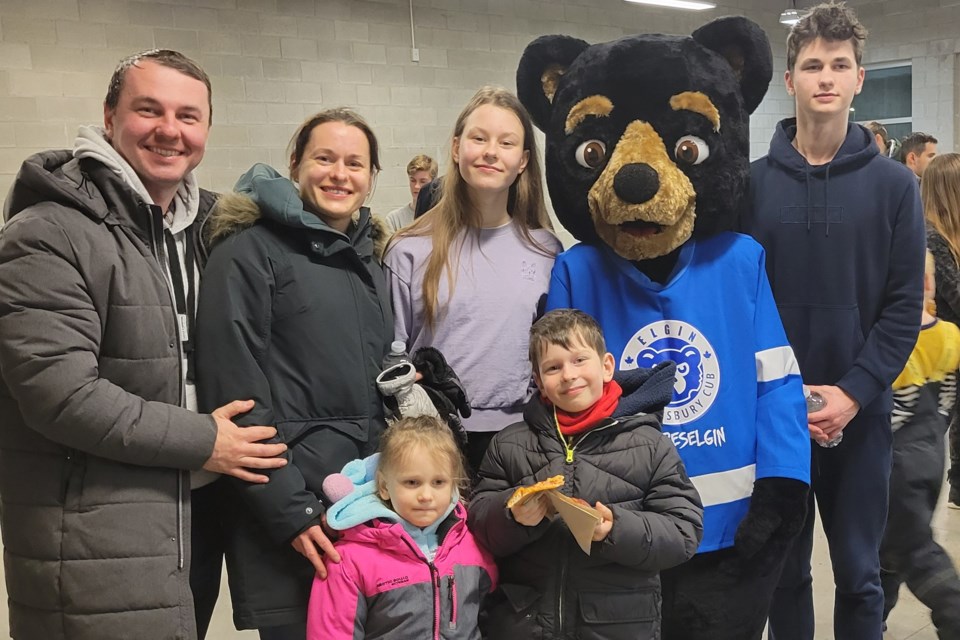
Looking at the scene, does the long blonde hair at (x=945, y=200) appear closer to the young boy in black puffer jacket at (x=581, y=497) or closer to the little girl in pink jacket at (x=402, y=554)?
the young boy in black puffer jacket at (x=581, y=497)

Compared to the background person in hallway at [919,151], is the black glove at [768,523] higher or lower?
lower

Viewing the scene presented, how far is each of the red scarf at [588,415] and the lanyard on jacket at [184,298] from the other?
2.35ft

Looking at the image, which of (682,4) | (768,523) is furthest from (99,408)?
(682,4)

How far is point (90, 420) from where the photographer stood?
4.51 ft

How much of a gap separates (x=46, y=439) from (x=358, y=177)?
0.77 meters

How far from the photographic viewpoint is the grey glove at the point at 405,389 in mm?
1688

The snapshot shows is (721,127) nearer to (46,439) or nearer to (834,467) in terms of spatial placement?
(834,467)

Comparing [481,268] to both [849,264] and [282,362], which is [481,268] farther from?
[849,264]

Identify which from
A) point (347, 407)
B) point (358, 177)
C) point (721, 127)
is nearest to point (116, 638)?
point (347, 407)

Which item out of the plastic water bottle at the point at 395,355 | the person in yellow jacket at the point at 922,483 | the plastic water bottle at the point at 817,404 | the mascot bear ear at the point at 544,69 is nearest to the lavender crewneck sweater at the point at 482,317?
the plastic water bottle at the point at 395,355

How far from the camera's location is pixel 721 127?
6.05 ft

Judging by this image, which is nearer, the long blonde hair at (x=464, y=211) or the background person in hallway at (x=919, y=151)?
the long blonde hair at (x=464, y=211)

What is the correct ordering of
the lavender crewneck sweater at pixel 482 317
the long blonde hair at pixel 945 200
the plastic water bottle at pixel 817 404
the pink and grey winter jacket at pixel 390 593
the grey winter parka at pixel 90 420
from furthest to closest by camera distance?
1. the long blonde hair at pixel 945 200
2. the plastic water bottle at pixel 817 404
3. the lavender crewneck sweater at pixel 482 317
4. the pink and grey winter jacket at pixel 390 593
5. the grey winter parka at pixel 90 420

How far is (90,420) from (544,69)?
1.27 metres
